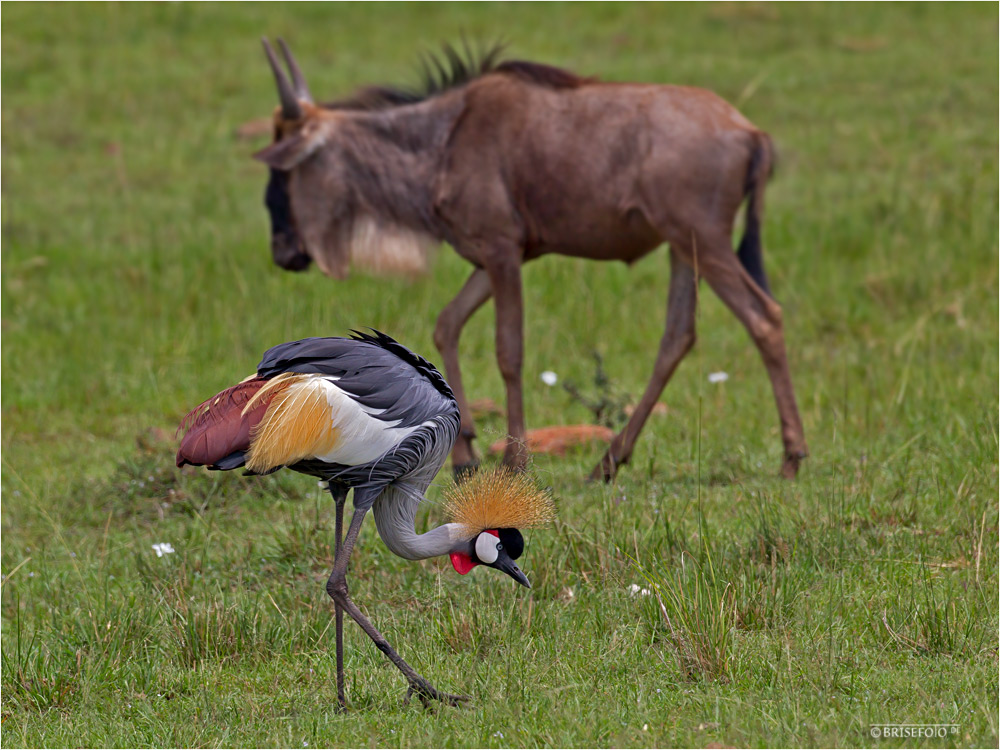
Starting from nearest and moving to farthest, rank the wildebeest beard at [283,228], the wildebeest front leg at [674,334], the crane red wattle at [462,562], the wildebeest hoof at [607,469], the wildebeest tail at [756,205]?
Result: the crane red wattle at [462,562]
the wildebeest hoof at [607,469]
the wildebeest tail at [756,205]
the wildebeest front leg at [674,334]
the wildebeest beard at [283,228]

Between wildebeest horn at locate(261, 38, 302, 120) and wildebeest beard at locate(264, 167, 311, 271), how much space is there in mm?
354

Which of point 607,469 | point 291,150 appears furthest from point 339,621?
point 291,150

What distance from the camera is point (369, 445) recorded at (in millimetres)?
3920

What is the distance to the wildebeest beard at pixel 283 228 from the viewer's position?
7727 millimetres

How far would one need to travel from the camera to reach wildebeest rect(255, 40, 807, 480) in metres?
6.61

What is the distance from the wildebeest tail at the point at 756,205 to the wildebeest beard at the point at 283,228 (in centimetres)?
272

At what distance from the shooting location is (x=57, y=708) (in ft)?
14.3

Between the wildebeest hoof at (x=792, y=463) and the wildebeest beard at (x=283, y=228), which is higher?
the wildebeest beard at (x=283, y=228)

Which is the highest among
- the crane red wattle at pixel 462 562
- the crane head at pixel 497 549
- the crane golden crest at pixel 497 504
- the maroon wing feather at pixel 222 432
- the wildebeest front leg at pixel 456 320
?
the maroon wing feather at pixel 222 432

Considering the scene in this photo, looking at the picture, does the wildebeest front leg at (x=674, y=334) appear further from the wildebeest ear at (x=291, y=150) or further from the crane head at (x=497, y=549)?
the crane head at (x=497, y=549)

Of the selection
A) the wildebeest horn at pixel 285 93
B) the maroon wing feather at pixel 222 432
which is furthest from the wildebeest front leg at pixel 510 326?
the maroon wing feather at pixel 222 432

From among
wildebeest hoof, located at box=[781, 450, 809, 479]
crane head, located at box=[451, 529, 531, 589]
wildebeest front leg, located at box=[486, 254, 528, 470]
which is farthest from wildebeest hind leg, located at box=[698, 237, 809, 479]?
crane head, located at box=[451, 529, 531, 589]

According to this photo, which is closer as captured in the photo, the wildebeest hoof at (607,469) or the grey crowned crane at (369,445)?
the grey crowned crane at (369,445)

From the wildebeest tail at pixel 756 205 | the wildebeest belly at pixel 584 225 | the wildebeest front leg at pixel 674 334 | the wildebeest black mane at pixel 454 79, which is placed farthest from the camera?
the wildebeest black mane at pixel 454 79
